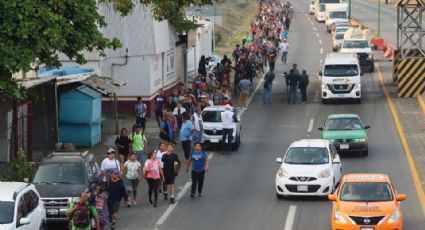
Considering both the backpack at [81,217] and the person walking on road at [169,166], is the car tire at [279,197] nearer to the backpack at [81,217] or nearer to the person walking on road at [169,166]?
the person walking on road at [169,166]

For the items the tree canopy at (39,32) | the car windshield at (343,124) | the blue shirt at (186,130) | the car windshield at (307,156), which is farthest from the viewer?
the car windshield at (343,124)

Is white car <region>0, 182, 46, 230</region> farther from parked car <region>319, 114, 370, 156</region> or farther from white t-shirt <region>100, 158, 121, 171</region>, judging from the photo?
parked car <region>319, 114, 370, 156</region>

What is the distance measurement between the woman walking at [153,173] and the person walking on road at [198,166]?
1097 millimetres

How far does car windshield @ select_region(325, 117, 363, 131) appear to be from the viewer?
3709 cm

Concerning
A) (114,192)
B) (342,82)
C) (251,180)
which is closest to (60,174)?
(114,192)

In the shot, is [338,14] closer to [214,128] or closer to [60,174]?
[214,128]

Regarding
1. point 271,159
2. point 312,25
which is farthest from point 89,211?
point 312,25

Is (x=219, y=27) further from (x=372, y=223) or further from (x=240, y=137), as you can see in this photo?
(x=372, y=223)

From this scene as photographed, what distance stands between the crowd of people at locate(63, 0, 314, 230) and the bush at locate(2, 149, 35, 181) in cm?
217

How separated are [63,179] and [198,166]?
14.1 feet

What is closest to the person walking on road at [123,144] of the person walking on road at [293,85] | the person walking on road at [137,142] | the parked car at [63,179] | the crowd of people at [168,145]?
the crowd of people at [168,145]

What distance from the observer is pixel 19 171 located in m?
29.7

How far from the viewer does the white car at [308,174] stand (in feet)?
95.6

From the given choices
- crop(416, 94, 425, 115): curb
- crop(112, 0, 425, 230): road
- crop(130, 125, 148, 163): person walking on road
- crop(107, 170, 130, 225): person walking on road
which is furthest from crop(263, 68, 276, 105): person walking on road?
crop(107, 170, 130, 225): person walking on road
